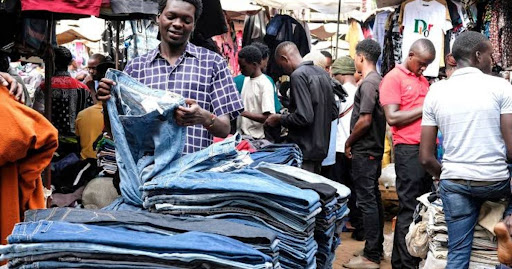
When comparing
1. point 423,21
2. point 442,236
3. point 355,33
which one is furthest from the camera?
point 355,33

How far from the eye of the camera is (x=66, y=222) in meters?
2.11

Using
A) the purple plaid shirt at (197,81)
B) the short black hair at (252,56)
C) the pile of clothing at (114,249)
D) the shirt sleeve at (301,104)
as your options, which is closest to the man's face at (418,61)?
the shirt sleeve at (301,104)

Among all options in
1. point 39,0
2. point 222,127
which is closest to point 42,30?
point 39,0

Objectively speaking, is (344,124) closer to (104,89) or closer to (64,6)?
(64,6)

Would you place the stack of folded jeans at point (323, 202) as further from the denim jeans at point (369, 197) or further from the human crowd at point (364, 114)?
the denim jeans at point (369, 197)

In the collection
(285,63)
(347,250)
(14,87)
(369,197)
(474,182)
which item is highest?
(14,87)

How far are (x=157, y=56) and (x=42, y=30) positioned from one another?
3791 millimetres

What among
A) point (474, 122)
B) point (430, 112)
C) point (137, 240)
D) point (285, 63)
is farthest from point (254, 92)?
point (137, 240)

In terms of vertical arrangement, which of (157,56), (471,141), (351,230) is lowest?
(351,230)

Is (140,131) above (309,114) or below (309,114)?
above

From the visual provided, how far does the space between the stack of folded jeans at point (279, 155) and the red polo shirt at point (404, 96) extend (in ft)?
8.99

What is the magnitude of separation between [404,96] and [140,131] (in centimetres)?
393

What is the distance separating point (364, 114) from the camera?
6.78 meters

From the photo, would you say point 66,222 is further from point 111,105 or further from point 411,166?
point 411,166
